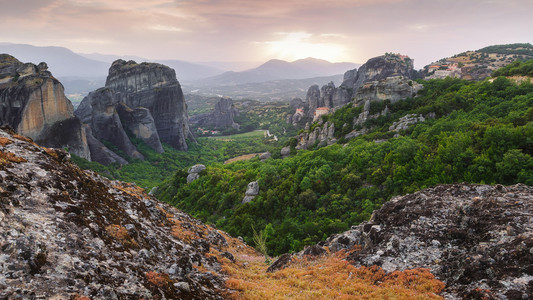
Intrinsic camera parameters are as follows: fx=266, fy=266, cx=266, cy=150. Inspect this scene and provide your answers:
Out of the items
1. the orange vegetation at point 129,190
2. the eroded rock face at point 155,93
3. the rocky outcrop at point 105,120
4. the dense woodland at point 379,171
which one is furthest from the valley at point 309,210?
the eroded rock face at point 155,93

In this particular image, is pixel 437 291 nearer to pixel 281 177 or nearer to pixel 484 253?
pixel 484 253

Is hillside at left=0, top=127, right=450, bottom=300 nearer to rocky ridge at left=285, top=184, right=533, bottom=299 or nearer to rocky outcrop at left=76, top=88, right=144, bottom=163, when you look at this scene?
rocky ridge at left=285, top=184, right=533, bottom=299

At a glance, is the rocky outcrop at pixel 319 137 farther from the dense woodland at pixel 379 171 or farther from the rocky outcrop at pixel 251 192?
the rocky outcrop at pixel 251 192

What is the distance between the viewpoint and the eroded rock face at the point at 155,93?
77.8 m

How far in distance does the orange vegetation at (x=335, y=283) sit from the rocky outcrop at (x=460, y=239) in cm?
65

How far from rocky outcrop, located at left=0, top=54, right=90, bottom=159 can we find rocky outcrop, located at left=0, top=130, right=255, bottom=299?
43708 mm

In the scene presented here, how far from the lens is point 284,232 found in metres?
25.0

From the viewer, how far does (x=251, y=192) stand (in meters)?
34.3

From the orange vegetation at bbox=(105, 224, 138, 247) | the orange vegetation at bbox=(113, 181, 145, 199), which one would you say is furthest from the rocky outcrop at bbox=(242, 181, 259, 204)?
the orange vegetation at bbox=(105, 224, 138, 247)

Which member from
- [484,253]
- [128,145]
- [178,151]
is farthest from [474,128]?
[178,151]

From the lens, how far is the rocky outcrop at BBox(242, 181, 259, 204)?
3381cm

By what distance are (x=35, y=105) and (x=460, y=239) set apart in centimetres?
5902

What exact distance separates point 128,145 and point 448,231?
70.8m

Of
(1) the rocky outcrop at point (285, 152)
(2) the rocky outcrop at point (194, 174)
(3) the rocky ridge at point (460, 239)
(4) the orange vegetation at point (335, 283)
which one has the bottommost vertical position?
(2) the rocky outcrop at point (194, 174)
